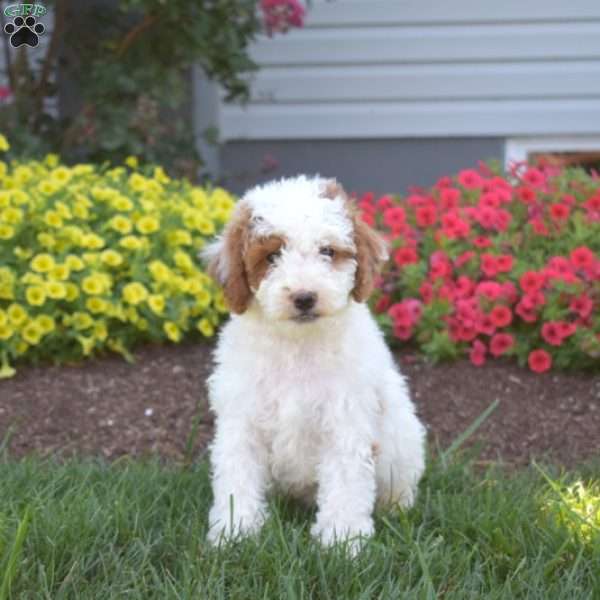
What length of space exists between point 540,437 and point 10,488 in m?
2.28

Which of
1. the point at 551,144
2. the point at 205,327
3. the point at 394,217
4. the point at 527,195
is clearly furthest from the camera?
the point at 551,144

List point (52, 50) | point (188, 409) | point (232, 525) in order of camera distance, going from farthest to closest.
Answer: point (52, 50), point (188, 409), point (232, 525)

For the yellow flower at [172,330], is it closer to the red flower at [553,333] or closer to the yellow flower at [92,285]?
the yellow flower at [92,285]

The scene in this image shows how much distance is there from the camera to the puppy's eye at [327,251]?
310 centimetres

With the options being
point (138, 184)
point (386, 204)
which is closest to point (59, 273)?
point (138, 184)

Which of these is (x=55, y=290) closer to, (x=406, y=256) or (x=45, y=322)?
(x=45, y=322)

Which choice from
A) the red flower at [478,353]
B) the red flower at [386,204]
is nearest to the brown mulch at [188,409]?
the red flower at [478,353]

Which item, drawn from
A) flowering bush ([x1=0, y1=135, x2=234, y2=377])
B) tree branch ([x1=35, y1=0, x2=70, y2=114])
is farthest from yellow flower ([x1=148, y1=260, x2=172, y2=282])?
tree branch ([x1=35, y1=0, x2=70, y2=114])

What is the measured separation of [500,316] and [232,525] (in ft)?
7.25

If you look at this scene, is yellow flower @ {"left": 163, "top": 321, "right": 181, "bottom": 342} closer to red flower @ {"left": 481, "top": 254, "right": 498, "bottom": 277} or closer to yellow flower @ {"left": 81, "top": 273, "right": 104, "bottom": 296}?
yellow flower @ {"left": 81, "top": 273, "right": 104, "bottom": 296}

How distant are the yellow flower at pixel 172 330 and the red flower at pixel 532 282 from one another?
69.4 inches

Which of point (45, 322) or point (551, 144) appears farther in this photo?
point (551, 144)

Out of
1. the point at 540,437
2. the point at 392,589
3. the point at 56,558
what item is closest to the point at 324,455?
the point at 392,589

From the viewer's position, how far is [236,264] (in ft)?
10.2
